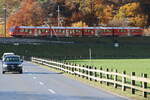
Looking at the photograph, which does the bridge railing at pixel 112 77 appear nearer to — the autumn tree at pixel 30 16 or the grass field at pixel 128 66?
the grass field at pixel 128 66

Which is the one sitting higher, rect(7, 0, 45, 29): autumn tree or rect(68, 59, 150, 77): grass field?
rect(7, 0, 45, 29): autumn tree

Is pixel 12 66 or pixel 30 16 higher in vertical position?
pixel 30 16

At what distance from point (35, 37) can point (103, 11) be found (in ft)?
108

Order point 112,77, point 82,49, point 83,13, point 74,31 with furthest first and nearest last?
point 83,13, point 74,31, point 82,49, point 112,77

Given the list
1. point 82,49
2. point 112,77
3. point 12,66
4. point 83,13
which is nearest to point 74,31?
point 82,49

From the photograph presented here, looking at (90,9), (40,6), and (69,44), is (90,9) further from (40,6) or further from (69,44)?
(69,44)

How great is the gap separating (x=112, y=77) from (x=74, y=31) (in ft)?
306

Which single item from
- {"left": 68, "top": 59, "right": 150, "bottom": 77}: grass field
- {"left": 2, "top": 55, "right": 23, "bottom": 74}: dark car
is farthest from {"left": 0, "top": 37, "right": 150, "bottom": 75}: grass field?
{"left": 2, "top": 55, "right": 23, "bottom": 74}: dark car

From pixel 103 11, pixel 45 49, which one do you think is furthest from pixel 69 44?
pixel 103 11

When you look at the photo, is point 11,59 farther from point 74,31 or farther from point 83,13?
point 83,13

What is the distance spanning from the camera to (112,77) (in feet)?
109

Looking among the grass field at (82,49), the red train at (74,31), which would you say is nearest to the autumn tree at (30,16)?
the red train at (74,31)

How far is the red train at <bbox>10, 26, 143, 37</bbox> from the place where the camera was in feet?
398

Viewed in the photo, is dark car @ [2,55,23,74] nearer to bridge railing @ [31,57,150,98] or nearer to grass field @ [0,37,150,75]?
bridge railing @ [31,57,150,98]
